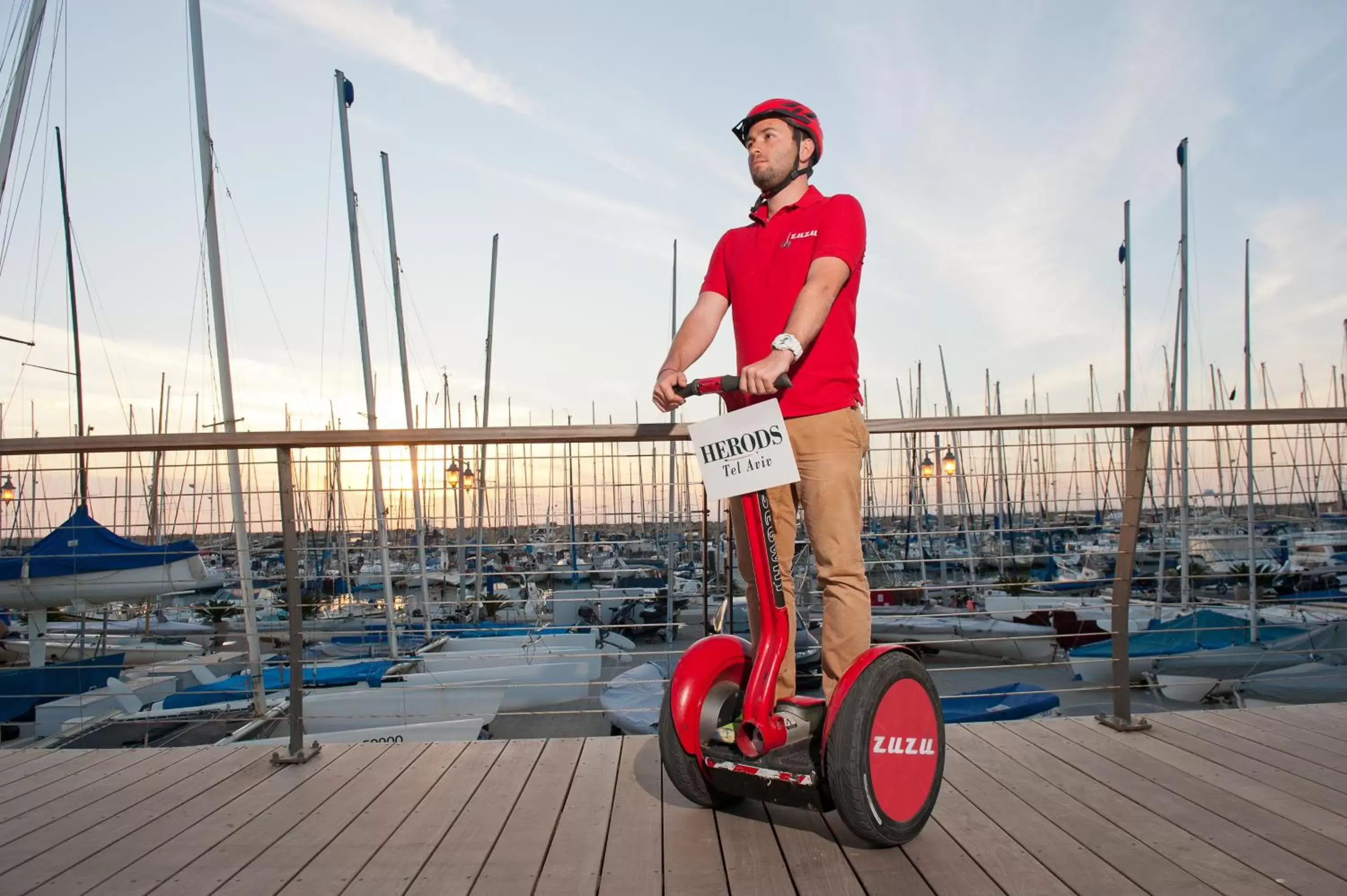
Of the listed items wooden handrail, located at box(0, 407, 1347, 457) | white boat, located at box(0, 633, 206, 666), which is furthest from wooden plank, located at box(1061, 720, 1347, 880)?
white boat, located at box(0, 633, 206, 666)

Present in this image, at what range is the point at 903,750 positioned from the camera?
1832 millimetres

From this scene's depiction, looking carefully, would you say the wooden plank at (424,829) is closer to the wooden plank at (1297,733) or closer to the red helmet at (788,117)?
the red helmet at (788,117)

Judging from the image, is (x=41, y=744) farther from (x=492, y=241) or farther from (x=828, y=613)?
(x=492, y=241)

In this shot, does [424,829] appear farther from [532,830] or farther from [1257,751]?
[1257,751]

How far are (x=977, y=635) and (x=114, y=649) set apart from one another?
13.4 m

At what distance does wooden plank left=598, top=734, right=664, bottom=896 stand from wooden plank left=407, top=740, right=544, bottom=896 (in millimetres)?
294

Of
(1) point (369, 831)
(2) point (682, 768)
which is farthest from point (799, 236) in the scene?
(1) point (369, 831)

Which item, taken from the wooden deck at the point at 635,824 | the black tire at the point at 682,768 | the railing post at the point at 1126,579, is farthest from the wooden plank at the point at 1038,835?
the railing post at the point at 1126,579

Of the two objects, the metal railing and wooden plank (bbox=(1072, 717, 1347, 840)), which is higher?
the metal railing

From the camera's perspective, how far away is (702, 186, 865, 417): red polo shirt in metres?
1.93

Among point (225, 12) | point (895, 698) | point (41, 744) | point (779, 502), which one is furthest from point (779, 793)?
point (225, 12)

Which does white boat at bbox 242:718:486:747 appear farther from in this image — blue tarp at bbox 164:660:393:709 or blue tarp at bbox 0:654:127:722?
blue tarp at bbox 0:654:127:722

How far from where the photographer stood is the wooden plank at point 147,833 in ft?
5.74

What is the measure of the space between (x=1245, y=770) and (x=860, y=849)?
1417 mm
